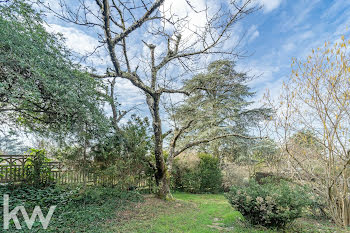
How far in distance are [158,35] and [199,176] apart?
840cm

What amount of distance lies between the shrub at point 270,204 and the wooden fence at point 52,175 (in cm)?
436

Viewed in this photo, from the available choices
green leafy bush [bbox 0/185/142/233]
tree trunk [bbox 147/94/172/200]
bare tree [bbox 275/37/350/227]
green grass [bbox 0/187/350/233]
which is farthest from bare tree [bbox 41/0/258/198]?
bare tree [bbox 275/37/350/227]

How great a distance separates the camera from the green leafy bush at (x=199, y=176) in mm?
11062

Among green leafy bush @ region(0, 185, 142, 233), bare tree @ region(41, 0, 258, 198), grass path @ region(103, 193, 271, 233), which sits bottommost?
grass path @ region(103, 193, 271, 233)

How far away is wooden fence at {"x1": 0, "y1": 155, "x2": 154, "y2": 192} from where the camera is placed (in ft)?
19.8

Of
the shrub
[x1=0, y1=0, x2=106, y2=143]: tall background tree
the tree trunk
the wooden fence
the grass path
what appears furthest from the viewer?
the tree trunk

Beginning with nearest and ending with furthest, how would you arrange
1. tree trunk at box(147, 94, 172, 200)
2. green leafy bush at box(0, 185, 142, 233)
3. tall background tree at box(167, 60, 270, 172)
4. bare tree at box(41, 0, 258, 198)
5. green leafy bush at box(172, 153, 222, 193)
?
green leafy bush at box(0, 185, 142, 233) → bare tree at box(41, 0, 258, 198) → tree trunk at box(147, 94, 172, 200) → tall background tree at box(167, 60, 270, 172) → green leafy bush at box(172, 153, 222, 193)

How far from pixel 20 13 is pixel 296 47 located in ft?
24.6

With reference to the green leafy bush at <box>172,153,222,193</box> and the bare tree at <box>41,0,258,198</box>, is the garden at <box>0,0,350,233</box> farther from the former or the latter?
the green leafy bush at <box>172,153,222,193</box>

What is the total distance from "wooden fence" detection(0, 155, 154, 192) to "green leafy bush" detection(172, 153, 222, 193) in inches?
165

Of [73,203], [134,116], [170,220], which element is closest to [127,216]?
[170,220]

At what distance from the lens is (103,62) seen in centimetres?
666

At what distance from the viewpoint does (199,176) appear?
11.3 meters

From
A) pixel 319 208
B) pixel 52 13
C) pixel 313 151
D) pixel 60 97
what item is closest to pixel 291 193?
pixel 313 151
